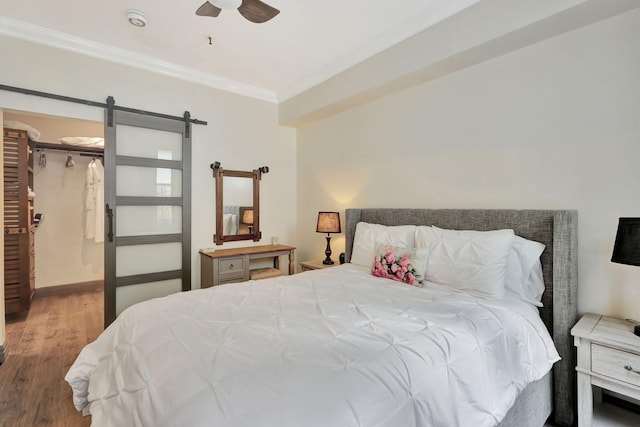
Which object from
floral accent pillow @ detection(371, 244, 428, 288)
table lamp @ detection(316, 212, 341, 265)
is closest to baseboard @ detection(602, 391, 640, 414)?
floral accent pillow @ detection(371, 244, 428, 288)

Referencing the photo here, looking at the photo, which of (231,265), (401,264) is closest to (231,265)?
(231,265)

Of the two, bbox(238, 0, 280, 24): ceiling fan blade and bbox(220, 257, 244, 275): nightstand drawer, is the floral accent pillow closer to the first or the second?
bbox(220, 257, 244, 275): nightstand drawer

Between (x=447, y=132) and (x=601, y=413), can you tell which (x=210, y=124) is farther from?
(x=601, y=413)

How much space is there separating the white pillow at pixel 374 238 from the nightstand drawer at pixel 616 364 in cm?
126

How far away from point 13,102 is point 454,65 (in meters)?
3.65

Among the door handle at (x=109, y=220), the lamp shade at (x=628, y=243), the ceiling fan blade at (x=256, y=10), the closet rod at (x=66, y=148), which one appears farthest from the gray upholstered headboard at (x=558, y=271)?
the closet rod at (x=66, y=148)

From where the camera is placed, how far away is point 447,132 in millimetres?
2701

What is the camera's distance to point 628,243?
1.60 m

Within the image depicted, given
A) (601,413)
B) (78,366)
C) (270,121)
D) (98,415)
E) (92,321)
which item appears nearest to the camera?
(98,415)

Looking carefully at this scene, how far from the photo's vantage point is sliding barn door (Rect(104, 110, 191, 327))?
306 cm

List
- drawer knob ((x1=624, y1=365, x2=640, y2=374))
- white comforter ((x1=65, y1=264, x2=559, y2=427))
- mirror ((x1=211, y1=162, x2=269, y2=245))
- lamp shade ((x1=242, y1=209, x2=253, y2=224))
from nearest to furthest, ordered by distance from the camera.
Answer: white comforter ((x1=65, y1=264, x2=559, y2=427)) → drawer knob ((x1=624, y1=365, x2=640, y2=374)) → mirror ((x1=211, y1=162, x2=269, y2=245)) → lamp shade ((x1=242, y1=209, x2=253, y2=224))

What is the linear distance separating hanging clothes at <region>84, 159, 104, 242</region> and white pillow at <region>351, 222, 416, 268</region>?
4.37 m

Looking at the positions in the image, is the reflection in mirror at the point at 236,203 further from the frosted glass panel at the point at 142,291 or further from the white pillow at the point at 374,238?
the white pillow at the point at 374,238

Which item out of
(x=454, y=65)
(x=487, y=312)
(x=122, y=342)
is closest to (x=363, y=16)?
(x=454, y=65)
